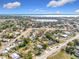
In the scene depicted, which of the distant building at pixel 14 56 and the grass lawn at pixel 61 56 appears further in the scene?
the grass lawn at pixel 61 56

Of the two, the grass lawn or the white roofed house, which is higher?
the white roofed house

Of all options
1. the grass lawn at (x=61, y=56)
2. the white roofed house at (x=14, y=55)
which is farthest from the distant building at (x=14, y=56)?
the grass lawn at (x=61, y=56)

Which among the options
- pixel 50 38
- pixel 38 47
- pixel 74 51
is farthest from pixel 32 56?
pixel 50 38

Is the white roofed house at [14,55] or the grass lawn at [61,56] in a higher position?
the white roofed house at [14,55]

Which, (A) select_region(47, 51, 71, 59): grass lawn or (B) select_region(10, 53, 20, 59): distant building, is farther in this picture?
(A) select_region(47, 51, 71, 59): grass lawn

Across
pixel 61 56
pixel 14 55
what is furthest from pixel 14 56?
pixel 61 56

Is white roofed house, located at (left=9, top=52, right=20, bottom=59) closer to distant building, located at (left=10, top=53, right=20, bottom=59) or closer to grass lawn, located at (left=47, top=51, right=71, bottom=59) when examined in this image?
distant building, located at (left=10, top=53, right=20, bottom=59)

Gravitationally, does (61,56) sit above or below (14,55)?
below

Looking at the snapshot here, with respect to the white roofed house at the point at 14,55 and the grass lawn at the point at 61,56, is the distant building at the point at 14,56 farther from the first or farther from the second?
the grass lawn at the point at 61,56

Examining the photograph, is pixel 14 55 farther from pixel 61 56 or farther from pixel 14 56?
pixel 61 56

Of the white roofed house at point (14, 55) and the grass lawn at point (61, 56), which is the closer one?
the white roofed house at point (14, 55)

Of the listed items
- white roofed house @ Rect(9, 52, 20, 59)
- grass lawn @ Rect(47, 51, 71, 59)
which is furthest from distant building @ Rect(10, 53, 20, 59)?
grass lawn @ Rect(47, 51, 71, 59)
